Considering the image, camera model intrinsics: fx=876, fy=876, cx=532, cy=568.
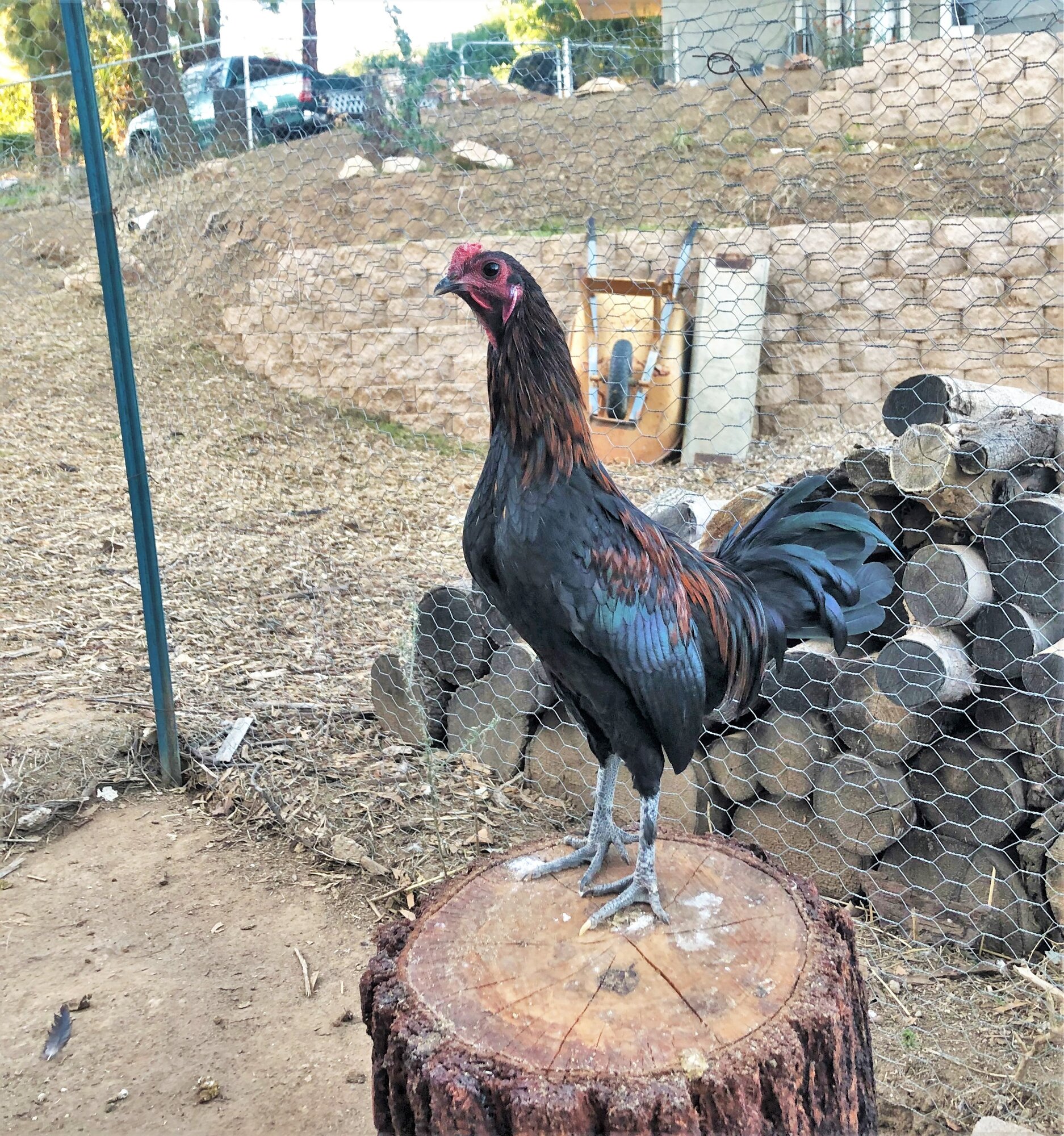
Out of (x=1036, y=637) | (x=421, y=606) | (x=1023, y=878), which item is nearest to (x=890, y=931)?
(x=1023, y=878)

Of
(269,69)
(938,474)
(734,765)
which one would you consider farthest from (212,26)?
(734,765)

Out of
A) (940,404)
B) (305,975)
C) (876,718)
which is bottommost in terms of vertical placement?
(305,975)

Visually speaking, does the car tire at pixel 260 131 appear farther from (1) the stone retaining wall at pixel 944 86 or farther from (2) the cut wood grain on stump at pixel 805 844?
(2) the cut wood grain on stump at pixel 805 844

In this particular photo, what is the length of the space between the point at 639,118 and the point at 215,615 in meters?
4.74

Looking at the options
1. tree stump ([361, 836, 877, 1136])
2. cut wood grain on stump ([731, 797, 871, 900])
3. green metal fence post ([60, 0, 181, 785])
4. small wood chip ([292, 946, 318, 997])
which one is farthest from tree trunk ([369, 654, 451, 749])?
tree stump ([361, 836, 877, 1136])

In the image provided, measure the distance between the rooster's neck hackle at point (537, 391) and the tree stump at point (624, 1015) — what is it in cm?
82

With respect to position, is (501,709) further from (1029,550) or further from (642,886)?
(1029,550)

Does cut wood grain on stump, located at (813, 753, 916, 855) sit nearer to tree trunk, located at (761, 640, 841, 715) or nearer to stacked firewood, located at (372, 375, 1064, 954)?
stacked firewood, located at (372, 375, 1064, 954)

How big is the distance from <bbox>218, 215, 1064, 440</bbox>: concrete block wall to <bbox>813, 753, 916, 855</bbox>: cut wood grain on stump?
3192mm

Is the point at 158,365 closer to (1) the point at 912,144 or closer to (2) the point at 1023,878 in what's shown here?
(1) the point at 912,144

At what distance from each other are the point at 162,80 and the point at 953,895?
505cm

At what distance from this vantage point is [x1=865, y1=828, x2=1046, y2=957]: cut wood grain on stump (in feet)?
7.88

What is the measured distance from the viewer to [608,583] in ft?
Result: 5.10

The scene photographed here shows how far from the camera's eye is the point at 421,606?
322cm
